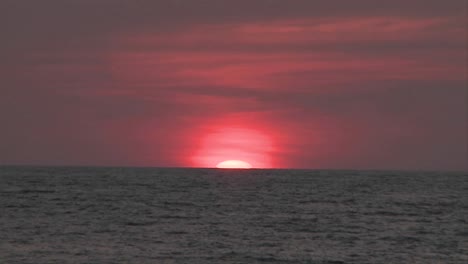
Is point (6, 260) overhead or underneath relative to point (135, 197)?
underneath

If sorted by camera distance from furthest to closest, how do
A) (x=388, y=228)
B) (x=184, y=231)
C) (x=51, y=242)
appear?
(x=388, y=228) → (x=184, y=231) → (x=51, y=242)

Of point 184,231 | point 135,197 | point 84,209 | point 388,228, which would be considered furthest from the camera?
point 135,197

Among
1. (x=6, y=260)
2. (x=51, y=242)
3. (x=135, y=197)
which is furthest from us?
(x=135, y=197)

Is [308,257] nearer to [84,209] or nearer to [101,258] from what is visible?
[101,258]

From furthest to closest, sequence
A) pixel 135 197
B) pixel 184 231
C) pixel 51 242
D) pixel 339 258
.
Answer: pixel 135 197 < pixel 184 231 < pixel 51 242 < pixel 339 258

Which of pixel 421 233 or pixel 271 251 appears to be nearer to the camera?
pixel 271 251

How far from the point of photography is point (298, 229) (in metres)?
57.8

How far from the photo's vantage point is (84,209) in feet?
236

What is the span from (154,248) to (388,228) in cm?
2063

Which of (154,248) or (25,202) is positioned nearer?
(154,248)

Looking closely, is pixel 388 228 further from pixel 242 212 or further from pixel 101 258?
pixel 101 258

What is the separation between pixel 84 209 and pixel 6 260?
3207 cm

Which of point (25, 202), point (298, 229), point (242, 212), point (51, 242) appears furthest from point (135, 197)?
point (51, 242)

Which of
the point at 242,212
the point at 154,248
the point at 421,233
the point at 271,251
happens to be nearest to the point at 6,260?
the point at 154,248
